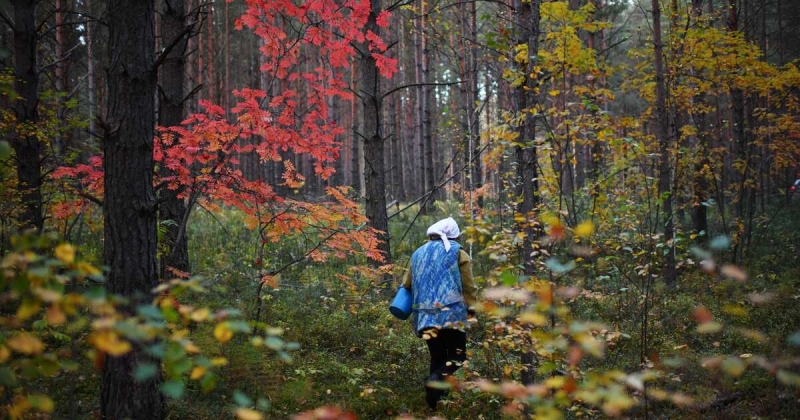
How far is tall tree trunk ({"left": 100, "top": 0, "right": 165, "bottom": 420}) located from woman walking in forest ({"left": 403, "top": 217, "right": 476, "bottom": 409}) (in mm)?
2553

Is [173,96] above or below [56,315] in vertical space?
above

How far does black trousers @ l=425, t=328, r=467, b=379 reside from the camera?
546 centimetres

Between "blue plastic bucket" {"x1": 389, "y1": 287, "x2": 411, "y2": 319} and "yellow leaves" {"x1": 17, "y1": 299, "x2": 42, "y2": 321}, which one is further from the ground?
"yellow leaves" {"x1": 17, "y1": 299, "x2": 42, "y2": 321}

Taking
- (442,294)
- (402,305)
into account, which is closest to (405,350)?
(402,305)

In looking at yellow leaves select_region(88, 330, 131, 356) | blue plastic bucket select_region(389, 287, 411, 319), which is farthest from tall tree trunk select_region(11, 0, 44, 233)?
yellow leaves select_region(88, 330, 131, 356)

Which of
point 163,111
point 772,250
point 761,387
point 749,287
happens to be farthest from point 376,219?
point 772,250

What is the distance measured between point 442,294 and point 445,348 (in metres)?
0.68

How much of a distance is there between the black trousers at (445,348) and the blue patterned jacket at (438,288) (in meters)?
0.20

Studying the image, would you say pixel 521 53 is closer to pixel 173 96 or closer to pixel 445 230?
pixel 445 230

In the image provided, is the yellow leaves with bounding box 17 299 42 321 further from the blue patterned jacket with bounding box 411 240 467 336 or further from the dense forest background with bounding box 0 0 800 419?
the blue patterned jacket with bounding box 411 240 467 336

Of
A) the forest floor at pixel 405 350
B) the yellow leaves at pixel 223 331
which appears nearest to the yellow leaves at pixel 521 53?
the forest floor at pixel 405 350

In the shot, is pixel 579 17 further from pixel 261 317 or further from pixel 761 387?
pixel 261 317

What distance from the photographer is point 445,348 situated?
5566mm

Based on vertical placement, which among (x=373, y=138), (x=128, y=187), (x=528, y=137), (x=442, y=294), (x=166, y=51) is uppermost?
(x=166, y=51)
